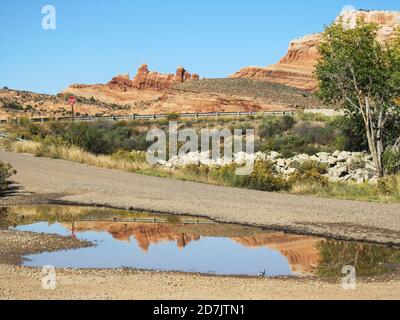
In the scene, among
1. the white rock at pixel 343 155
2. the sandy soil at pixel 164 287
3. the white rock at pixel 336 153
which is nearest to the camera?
the sandy soil at pixel 164 287

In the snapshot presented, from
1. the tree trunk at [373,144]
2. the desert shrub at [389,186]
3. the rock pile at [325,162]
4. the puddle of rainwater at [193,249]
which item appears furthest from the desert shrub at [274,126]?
the puddle of rainwater at [193,249]

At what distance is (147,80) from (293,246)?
109 meters

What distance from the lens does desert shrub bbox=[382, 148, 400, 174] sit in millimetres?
27419

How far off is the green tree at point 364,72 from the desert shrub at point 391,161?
1.01 feet

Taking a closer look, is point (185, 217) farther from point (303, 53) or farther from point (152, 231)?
point (303, 53)

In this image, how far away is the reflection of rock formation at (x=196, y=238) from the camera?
40.4ft

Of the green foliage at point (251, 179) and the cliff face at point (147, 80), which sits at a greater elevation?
the cliff face at point (147, 80)

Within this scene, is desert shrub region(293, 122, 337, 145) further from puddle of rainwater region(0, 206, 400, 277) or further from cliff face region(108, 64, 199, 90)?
cliff face region(108, 64, 199, 90)

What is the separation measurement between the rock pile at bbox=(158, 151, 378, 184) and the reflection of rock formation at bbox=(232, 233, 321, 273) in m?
13.0

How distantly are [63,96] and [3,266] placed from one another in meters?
97.0

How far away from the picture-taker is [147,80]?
121 m

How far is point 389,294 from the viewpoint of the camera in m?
9.24

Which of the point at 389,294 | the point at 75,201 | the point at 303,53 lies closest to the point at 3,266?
the point at 389,294

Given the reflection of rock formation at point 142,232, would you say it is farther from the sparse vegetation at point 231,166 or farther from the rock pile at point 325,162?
the rock pile at point 325,162
